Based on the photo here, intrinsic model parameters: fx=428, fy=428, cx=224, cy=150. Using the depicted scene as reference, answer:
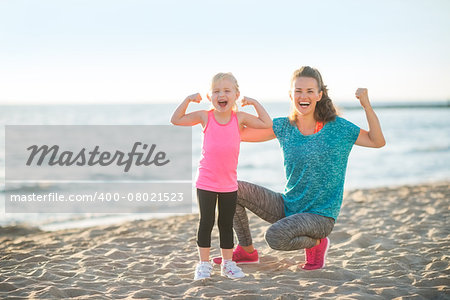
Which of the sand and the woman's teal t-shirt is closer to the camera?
the sand

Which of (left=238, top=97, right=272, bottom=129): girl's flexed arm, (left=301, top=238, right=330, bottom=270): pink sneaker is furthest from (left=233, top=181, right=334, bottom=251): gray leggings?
(left=238, top=97, right=272, bottom=129): girl's flexed arm

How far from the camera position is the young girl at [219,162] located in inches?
131

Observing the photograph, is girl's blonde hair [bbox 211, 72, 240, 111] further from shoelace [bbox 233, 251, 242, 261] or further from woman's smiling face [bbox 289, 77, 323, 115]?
shoelace [bbox 233, 251, 242, 261]

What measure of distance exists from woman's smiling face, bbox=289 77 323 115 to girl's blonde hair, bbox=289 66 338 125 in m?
0.04

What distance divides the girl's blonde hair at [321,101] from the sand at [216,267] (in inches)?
50.8

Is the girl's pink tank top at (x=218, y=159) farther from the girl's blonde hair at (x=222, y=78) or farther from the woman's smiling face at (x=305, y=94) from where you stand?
the woman's smiling face at (x=305, y=94)

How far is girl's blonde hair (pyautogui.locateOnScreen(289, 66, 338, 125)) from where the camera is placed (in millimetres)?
3615

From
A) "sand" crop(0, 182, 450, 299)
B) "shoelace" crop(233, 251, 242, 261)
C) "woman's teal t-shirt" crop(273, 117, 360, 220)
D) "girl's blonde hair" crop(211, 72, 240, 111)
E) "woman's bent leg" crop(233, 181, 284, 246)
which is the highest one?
"girl's blonde hair" crop(211, 72, 240, 111)

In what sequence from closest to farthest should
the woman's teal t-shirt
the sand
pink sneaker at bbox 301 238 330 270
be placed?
the sand → the woman's teal t-shirt → pink sneaker at bbox 301 238 330 270

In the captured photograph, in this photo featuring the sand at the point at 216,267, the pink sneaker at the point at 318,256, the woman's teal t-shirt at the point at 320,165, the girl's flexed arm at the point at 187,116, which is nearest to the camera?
the sand at the point at 216,267

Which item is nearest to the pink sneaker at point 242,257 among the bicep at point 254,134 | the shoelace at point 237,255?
the shoelace at point 237,255

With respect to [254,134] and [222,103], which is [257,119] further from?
[222,103]

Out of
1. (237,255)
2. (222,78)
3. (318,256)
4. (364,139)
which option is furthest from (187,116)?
(318,256)

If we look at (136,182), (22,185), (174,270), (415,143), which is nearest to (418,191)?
(174,270)
